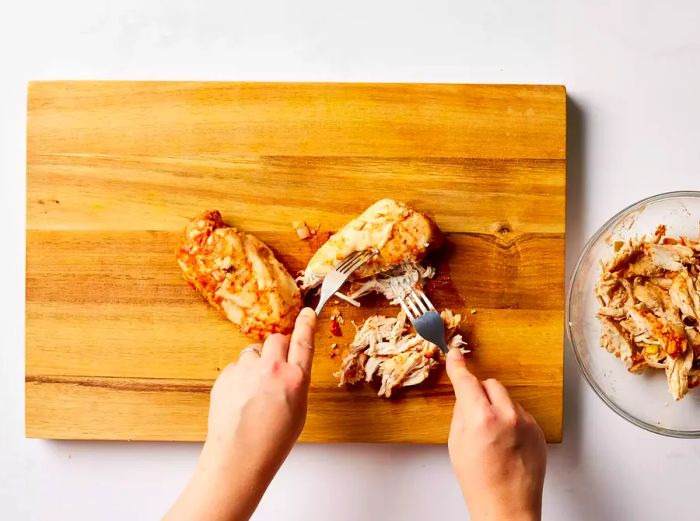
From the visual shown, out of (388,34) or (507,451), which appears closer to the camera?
(507,451)

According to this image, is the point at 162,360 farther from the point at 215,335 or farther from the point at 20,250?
the point at 20,250

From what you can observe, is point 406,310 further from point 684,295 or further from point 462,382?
point 684,295

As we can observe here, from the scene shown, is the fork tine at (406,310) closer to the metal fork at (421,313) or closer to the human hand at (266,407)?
the metal fork at (421,313)

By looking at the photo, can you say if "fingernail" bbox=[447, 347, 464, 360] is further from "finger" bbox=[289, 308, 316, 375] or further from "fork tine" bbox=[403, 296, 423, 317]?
"finger" bbox=[289, 308, 316, 375]

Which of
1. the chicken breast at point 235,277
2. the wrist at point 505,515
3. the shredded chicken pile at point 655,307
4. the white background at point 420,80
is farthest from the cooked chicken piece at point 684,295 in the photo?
the chicken breast at point 235,277

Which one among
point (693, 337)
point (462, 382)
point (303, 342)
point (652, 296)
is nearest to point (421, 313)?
point (462, 382)

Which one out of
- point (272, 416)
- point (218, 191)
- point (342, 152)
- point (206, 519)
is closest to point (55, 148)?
point (218, 191)
